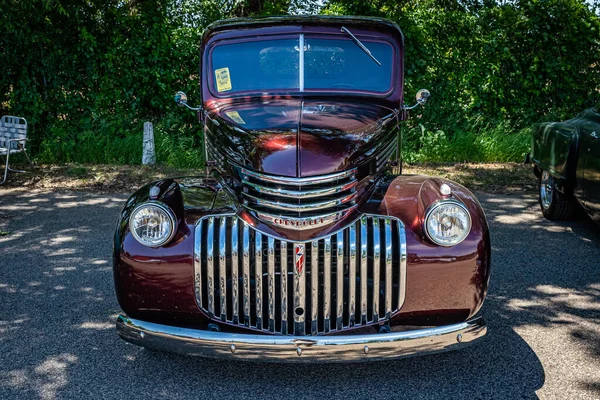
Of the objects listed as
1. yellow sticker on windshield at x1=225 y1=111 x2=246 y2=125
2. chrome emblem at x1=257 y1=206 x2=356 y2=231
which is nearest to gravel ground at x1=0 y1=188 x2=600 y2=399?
chrome emblem at x1=257 y1=206 x2=356 y2=231

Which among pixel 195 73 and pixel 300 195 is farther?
pixel 195 73

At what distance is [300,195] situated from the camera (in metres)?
3.62

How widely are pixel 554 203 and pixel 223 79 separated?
4101 mm

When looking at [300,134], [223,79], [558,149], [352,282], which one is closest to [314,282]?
[352,282]

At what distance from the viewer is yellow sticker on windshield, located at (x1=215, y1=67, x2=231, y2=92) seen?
16.2 ft

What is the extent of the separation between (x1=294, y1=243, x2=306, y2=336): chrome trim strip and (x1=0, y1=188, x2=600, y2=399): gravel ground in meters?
0.38

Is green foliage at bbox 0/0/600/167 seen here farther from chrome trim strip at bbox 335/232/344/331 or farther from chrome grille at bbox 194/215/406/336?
chrome trim strip at bbox 335/232/344/331

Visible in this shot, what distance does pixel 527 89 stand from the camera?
11070 millimetres

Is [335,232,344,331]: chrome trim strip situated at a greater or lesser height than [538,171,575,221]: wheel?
greater

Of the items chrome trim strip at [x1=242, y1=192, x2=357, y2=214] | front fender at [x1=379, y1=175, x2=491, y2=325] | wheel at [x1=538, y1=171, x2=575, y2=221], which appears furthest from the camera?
wheel at [x1=538, y1=171, x2=575, y2=221]

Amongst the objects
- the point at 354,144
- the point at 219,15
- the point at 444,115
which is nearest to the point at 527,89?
the point at 444,115

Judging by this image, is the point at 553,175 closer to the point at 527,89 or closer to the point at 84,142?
the point at 527,89

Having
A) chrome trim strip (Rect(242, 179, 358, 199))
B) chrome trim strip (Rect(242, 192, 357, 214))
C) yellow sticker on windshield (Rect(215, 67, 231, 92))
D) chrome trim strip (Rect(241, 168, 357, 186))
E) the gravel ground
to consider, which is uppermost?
yellow sticker on windshield (Rect(215, 67, 231, 92))

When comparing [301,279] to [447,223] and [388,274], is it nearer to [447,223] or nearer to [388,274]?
[388,274]
